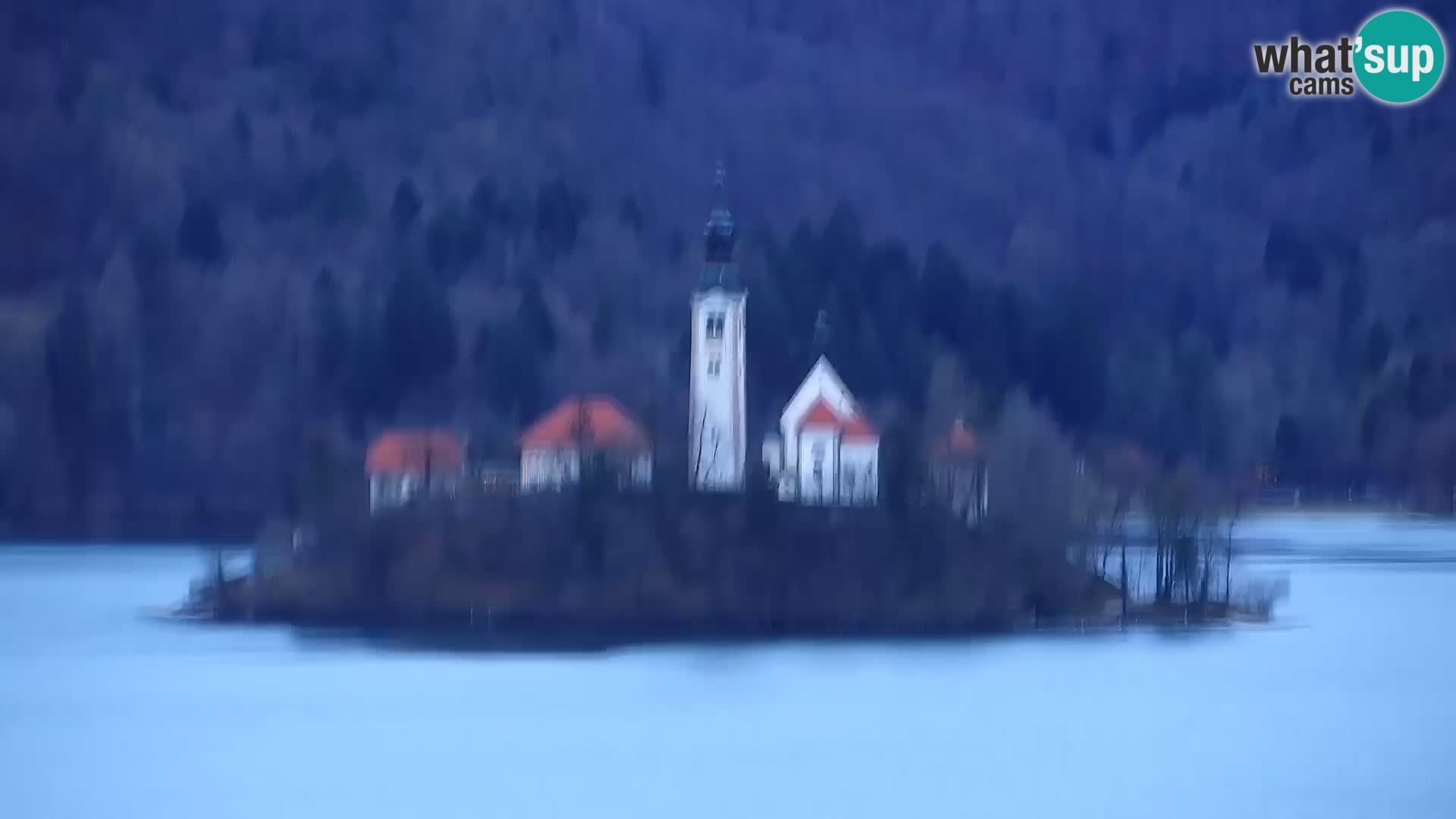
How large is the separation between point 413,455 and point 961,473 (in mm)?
13592

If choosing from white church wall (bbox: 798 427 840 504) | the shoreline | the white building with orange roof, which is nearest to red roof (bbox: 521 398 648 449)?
the white building with orange roof

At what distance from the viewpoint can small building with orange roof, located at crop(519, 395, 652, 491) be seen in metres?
42.8

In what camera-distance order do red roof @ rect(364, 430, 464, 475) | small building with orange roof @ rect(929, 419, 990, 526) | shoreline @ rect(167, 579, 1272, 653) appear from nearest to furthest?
shoreline @ rect(167, 579, 1272, 653) → small building with orange roof @ rect(929, 419, 990, 526) → red roof @ rect(364, 430, 464, 475)

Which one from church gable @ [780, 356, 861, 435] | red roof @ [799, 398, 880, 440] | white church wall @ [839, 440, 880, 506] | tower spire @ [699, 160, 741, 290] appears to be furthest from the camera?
church gable @ [780, 356, 861, 435]

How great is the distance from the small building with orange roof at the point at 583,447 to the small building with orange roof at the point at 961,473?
6.71 meters

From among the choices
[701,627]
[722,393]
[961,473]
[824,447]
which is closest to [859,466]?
[824,447]

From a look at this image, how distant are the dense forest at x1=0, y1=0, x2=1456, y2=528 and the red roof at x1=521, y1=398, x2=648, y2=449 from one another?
1.07 metres

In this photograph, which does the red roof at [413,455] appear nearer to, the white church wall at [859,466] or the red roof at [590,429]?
the red roof at [590,429]

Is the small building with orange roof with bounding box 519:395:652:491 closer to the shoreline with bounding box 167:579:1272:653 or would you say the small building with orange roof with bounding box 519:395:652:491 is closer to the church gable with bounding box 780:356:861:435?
the shoreline with bounding box 167:579:1272:653

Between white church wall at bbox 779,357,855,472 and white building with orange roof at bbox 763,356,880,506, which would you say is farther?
white church wall at bbox 779,357,855,472

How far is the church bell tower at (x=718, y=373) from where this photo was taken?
1715 inches

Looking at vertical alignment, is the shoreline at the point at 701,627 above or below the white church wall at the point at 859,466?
below

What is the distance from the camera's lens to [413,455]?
48.4 meters

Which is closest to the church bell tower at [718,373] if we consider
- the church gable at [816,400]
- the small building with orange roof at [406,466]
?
the church gable at [816,400]
